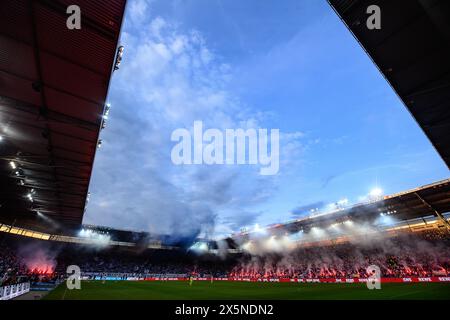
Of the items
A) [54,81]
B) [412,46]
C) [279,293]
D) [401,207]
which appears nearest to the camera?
[412,46]

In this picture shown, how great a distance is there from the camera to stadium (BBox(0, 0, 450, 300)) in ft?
29.5

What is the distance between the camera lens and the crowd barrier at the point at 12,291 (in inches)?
604

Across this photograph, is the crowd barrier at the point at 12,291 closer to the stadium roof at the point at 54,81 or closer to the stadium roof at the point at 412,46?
the stadium roof at the point at 54,81

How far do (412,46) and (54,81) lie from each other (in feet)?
51.2

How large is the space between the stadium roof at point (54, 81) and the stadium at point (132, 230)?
5 centimetres

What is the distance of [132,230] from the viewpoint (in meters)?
59.4

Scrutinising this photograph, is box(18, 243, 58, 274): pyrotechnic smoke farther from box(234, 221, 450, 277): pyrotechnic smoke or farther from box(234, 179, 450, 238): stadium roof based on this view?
box(234, 179, 450, 238): stadium roof

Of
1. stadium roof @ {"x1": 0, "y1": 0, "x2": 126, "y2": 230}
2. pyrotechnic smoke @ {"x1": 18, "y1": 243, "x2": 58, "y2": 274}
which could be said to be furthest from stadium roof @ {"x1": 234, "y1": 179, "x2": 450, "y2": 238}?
pyrotechnic smoke @ {"x1": 18, "y1": 243, "x2": 58, "y2": 274}

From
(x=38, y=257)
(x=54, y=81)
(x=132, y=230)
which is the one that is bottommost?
(x=38, y=257)

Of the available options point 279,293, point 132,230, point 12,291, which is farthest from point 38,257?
point 279,293

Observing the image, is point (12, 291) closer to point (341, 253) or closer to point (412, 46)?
point (412, 46)

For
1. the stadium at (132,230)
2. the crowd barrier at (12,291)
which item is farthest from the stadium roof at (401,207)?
the crowd barrier at (12,291)
